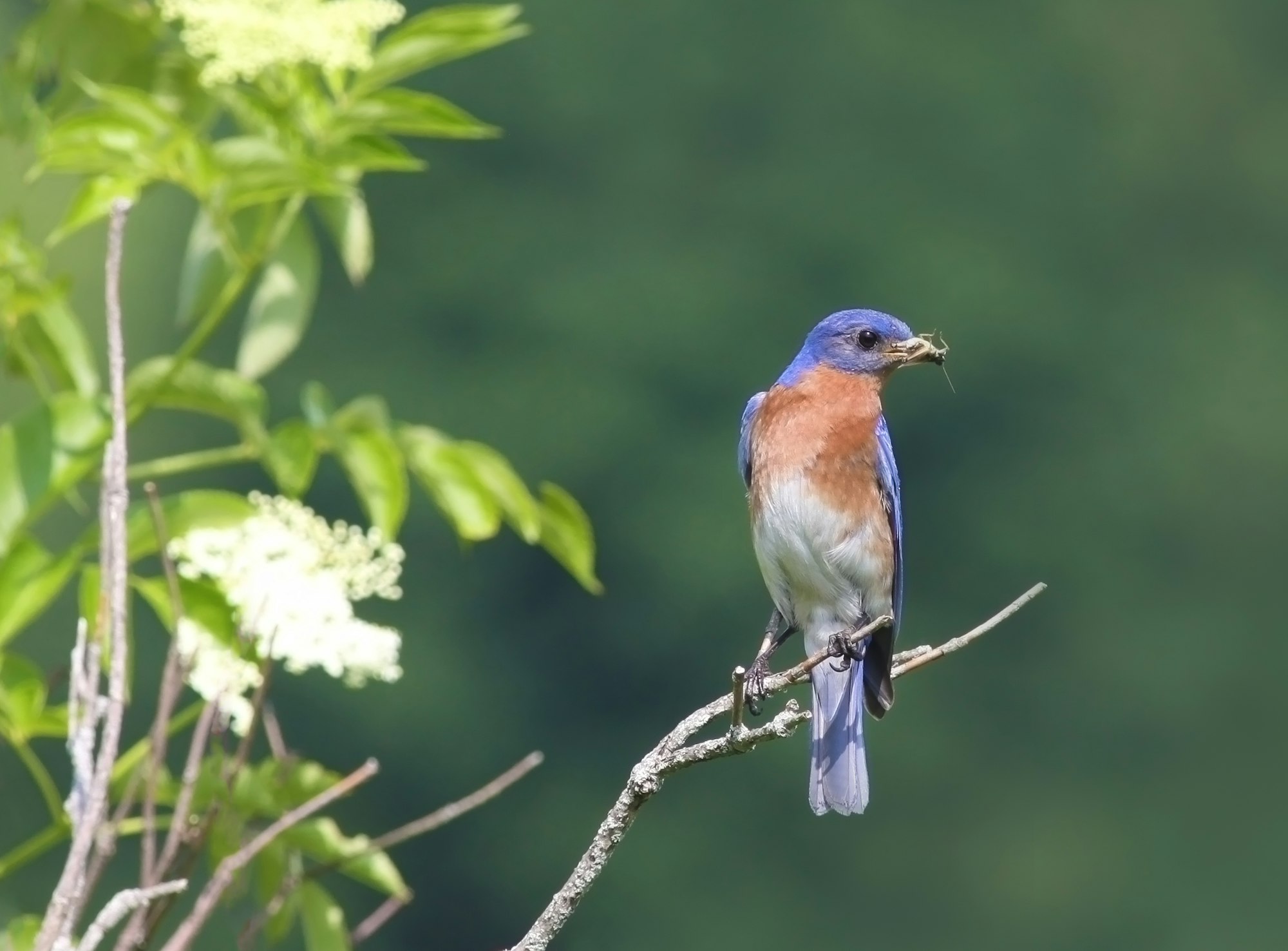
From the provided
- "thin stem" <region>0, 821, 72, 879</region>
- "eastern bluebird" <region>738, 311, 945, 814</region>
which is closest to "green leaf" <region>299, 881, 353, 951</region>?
"thin stem" <region>0, 821, 72, 879</region>

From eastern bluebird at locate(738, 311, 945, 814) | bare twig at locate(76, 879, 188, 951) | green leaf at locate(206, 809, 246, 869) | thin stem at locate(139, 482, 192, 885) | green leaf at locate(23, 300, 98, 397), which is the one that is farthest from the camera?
eastern bluebird at locate(738, 311, 945, 814)

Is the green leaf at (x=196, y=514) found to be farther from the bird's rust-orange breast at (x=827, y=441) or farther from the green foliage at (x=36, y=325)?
the bird's rust-orange breast at (x=827, y=441)

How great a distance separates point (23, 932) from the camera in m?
2.17

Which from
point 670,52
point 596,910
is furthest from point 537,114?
point 596,910

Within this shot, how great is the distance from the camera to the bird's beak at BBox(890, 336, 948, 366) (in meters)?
3.40

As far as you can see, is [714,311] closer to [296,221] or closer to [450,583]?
[450,583]

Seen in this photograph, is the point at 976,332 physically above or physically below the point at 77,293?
below

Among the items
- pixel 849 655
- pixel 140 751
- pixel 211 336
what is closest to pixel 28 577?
pixel 140 751

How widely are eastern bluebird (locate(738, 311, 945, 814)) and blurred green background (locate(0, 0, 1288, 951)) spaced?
1311 centimetres

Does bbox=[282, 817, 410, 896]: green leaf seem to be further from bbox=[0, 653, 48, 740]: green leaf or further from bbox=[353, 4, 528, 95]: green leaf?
bbox=[353, 4, 528, 95]: green leaf

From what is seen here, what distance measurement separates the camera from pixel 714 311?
19484 millimetres

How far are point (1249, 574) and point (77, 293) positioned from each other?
12.2m

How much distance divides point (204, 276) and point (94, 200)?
0.65 ft

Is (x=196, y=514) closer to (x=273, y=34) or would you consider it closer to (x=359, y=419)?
(x=359, y=419)
